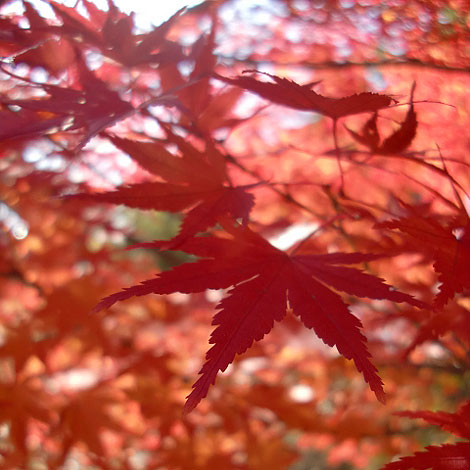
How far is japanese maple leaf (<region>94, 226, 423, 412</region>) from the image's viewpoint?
47cm

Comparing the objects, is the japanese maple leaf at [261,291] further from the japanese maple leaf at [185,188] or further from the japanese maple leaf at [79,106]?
the japanese maple leaf at [79,106]

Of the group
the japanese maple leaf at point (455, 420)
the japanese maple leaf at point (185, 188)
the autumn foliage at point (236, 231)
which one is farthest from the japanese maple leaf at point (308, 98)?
the japanese maple leaf at point (455, 420)

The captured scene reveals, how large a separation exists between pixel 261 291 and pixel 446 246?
0.20m

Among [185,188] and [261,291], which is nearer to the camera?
[261,291]

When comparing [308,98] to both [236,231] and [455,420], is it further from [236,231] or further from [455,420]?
[455,420]

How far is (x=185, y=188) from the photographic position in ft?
2.11

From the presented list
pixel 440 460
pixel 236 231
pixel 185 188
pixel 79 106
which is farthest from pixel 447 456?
pixel 79 106

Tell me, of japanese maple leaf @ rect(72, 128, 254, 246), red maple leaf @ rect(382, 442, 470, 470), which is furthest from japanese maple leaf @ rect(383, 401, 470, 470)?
japanese maple leaf @ rect(72, 128, 254, 246)

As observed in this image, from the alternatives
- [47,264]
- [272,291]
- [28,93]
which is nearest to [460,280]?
[272,291]

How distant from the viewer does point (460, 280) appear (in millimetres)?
494

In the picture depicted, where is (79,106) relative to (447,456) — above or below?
above

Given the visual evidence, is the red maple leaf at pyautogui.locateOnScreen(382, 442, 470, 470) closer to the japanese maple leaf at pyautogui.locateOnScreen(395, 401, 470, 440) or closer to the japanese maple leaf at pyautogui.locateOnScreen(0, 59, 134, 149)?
the japanese maple leaf at pyautogui.locateOnScreen(395, 401, 470, 440)

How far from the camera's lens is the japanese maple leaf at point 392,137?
60cm

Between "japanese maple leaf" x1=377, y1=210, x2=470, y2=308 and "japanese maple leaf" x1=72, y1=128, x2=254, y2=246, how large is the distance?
0.19 metres
